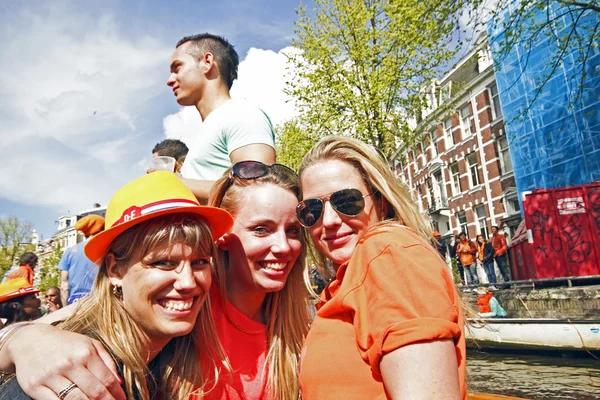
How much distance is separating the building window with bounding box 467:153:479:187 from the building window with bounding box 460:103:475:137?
52.1 inches

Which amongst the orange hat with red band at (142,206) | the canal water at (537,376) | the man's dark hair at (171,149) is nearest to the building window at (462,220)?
the canal water at (537,376)

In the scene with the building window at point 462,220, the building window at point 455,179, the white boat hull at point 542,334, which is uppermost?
the building window at point 455,179

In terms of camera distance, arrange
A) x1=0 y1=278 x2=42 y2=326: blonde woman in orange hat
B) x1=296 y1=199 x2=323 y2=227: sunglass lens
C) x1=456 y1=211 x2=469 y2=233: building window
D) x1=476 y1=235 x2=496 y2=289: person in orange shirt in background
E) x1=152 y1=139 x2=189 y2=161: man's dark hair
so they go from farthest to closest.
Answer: x1=456 y1=211 x2=469 y2=233: building window < x1=476 y1=235 x2=496 y2=289: person in orange shirt in background < x1=0 y1=278 x2=42 y2=326: blonde woman in orange hat < x1=152 y1=139 x2=189 y2=161: man's dark hair < x1=296 y1=199 x2=323 y2=227: sunglass lens

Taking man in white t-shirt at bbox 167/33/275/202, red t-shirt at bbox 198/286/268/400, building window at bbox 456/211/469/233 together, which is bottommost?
red t-shirt at bbox 198/286/268/400

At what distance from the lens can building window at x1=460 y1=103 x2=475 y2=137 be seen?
24.4 meters

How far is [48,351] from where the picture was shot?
1282mm

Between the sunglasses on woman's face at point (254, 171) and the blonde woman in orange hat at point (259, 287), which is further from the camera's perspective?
the sunglasses on woman's face at point (254, 171)

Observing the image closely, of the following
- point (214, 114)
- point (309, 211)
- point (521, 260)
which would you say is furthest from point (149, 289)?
point (521, 260)

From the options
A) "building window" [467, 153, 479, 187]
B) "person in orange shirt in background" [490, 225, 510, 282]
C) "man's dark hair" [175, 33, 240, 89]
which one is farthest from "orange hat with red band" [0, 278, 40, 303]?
"building window" [467, 153, 479, 187]

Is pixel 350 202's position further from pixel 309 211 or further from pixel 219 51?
pixel 219 51

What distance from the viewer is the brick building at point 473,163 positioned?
71.3 ft

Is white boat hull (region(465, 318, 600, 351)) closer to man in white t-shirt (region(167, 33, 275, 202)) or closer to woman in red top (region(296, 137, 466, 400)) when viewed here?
man in white t-shirt (region(167, 33, 275, 202))

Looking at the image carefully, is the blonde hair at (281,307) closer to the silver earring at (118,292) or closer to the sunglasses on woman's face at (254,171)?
the sunglasses on woman's face at (254,171)

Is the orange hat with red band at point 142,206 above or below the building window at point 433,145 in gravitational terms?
below
